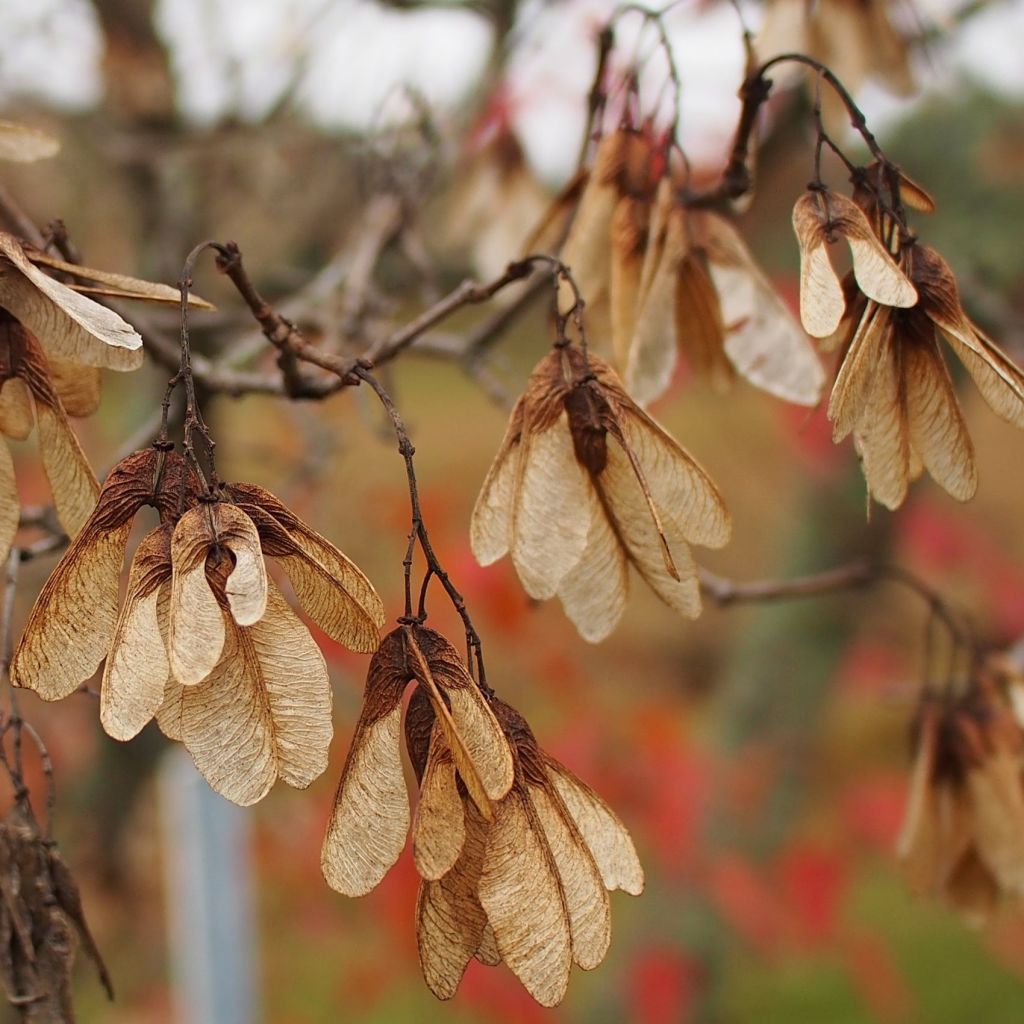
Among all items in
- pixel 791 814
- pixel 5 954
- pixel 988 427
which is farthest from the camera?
pixel 988 427

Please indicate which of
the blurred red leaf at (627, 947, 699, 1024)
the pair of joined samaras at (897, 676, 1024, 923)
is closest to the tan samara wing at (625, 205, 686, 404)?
the pair of joined samaras at (897, 676, 1024, 923)

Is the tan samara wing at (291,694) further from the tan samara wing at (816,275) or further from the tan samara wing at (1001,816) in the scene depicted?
the tan samara wing at (1001,816)

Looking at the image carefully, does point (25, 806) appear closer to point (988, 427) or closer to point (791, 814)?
point (791, 814)

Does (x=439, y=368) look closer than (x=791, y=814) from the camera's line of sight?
No

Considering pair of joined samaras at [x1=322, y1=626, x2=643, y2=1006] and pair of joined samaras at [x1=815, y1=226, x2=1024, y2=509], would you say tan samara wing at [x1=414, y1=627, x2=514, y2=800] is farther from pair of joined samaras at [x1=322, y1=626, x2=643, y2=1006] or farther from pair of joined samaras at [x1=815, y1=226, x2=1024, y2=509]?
pair of joined samaras at [x1=815, y1=226, x2=1024, y2=509]

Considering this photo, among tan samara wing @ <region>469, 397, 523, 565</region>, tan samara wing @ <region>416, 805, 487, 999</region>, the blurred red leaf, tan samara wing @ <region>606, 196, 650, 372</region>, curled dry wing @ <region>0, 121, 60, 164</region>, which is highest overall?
tan samara wing @ <region>606, 196, 650, 372</region>

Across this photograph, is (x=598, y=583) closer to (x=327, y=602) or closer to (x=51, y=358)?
(x=327, y=602)

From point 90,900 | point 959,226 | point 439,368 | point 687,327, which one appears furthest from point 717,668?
point 687,327
